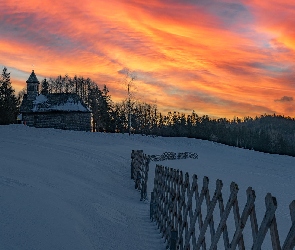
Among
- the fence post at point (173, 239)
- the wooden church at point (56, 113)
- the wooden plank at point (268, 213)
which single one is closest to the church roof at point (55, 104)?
the wooden church at point (56, 113)

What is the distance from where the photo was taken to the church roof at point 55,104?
55.7 meters

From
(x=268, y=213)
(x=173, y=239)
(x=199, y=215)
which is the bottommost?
(x=173, y=239)

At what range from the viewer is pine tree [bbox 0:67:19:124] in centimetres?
6803

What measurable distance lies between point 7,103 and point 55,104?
2284 centimetres

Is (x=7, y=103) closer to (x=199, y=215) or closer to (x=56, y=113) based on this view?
(x=56, y=113)

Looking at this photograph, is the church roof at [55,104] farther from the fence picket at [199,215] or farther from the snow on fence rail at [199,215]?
the snow on fence rail at [199,215]

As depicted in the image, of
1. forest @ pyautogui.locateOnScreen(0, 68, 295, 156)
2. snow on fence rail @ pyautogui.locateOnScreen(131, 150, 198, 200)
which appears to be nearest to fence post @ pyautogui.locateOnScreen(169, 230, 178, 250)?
snow on fence rail @ pyautogui.locateOnScreen(131, 150, 198, 200)

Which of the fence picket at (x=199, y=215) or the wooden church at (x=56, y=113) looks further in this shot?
the wooden church at (x=56, y=113)

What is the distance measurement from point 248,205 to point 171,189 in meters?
4.50

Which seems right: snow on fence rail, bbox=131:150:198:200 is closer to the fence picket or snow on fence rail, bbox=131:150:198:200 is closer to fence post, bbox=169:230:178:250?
the fence picket

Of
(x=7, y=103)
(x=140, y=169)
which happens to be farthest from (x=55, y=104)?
(x=140, y=169)

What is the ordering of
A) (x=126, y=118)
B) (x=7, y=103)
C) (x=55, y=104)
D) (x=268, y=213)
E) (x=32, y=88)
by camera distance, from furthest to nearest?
(x=126, y=118), (x=7, y=103), (x=32, y=88), (x=55, y=104), (x=268, y=213)

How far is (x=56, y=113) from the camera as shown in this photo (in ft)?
184

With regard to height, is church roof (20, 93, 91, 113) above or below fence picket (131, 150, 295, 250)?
above
